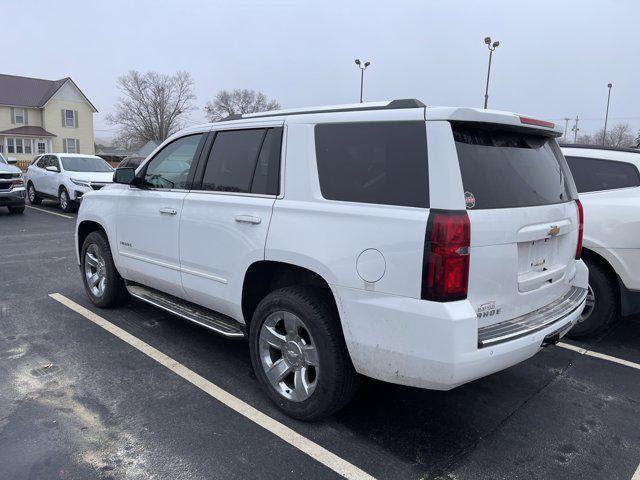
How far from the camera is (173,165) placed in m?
4.36

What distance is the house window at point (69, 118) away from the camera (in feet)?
158

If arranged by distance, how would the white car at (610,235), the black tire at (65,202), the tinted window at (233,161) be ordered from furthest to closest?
the black tire at (65,202) → the white car at (610,235) → the tinted window at (233,161)

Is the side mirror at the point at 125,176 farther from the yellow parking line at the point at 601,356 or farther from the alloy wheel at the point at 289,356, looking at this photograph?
the yellow parking line at the point at 601,356

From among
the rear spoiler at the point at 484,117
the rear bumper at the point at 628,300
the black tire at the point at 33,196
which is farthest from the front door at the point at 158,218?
the black tire at the point at 33,196

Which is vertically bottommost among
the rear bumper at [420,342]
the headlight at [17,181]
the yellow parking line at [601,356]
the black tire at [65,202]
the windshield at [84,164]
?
the yellow parking line at [601,356]

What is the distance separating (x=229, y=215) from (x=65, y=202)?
42.6 feet

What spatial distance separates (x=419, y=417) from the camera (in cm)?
333

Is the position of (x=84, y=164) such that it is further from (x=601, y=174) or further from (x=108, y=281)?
(x=601, y=174)

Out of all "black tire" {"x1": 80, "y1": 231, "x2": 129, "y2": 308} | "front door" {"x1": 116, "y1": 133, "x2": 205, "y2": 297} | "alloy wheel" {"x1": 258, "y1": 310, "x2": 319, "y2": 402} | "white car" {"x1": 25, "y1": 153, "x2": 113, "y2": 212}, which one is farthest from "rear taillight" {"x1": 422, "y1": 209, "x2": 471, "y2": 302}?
"white car" {"x1": 25, "y1": 153, "x2": 113, "y2": 212}

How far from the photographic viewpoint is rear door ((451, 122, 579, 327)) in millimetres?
2629

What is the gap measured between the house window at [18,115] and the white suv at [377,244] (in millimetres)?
51048

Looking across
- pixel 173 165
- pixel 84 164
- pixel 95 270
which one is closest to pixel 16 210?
pixel 84 164

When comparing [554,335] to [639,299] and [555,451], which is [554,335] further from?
[639,299]

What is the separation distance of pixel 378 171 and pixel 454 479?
171cm
